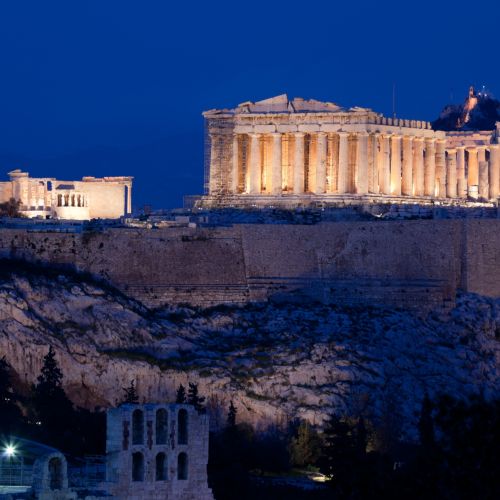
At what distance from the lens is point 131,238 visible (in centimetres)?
9188

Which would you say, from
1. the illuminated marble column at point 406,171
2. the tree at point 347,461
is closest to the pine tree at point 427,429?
the tree at point 347,461

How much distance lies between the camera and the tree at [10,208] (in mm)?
103400

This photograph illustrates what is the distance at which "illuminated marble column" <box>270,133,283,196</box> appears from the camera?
102m

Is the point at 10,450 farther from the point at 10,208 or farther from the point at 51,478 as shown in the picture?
the point at 10,208

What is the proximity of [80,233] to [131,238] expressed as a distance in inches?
65.7

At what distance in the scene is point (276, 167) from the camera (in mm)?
102625

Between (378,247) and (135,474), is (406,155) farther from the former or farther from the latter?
(135,474)

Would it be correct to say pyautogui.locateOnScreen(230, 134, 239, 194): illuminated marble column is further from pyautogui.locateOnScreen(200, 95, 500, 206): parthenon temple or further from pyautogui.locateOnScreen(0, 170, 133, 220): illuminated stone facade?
pyautogui.locateOnScreen(0, 170, 133, 220): illuminated stone facade

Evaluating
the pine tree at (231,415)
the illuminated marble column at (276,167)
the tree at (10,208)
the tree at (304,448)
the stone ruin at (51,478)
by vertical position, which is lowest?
the stone ruin at (51,478)

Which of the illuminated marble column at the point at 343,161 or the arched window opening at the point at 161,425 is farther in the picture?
the illuminated marble column at the point at 343,161

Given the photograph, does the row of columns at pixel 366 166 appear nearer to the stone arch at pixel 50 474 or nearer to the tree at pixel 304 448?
the tree at pixel 304 448

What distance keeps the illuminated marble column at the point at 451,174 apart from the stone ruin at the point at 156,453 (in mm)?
43523

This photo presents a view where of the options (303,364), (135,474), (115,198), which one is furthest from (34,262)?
(135,474)

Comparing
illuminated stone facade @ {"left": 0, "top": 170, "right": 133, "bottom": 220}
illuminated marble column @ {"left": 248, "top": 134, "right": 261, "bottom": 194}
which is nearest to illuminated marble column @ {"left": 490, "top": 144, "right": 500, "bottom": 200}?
illuminated marble column @ {"left": 248, "top": 134, "right": 261, "bottom": 194}
